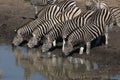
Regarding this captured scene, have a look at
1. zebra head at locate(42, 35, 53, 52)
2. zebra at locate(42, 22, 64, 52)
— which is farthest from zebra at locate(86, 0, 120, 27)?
zebra head at locate(42, 35, 53, 52)

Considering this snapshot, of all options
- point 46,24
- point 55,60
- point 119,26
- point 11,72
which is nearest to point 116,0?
point 119,26

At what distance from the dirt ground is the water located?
1.32 m

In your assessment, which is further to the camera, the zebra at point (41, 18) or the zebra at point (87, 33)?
the zebra at point (41, 18)

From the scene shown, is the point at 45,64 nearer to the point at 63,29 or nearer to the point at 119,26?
the point at 63,29

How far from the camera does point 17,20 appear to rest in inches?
947

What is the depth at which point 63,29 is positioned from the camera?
19.6m

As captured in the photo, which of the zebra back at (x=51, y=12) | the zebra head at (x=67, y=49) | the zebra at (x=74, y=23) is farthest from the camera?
the zebra back at (x=51, y=12)

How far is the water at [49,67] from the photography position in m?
16.1

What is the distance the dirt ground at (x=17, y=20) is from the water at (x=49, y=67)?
4.32 ft

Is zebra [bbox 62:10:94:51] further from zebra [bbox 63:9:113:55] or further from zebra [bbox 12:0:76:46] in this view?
zebra [bbox 12:0:76:46]

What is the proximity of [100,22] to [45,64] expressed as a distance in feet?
9.74

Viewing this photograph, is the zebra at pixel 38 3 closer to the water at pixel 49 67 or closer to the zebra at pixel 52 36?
the zebra at pixel 52 36

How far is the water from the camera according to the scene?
16062 millimetres

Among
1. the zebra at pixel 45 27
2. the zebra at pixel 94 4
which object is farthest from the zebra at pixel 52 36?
the zebra at pixel 94 4
